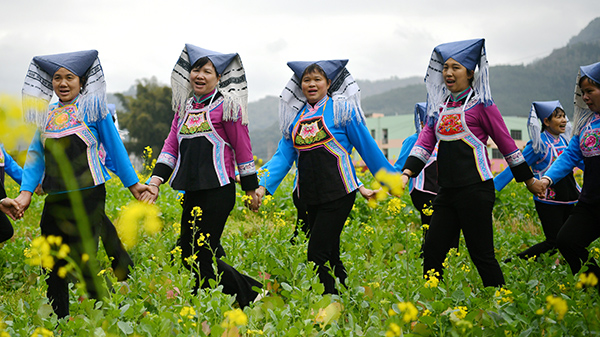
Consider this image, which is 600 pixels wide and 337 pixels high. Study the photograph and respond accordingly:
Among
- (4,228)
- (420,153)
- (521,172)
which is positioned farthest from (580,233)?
(4,228)

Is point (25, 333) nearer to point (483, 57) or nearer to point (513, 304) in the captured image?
point (513, 304)

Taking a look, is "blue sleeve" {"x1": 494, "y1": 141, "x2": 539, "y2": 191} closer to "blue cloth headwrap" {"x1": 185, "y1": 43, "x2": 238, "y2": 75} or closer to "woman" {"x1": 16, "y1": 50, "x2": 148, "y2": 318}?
"blue cloth headwrap" {"x1": 185, "y1": 43, "x2": 238, "y2": 75}

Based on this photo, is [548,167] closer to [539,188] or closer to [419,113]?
[419,113]

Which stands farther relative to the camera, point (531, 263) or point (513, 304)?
point (531, 263)

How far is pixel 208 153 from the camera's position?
352 centimetres

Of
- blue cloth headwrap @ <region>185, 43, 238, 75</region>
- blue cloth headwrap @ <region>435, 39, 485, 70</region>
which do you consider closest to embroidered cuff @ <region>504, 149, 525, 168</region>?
blue cloth headwrap @ <region>435, 39, 485, 70</region>

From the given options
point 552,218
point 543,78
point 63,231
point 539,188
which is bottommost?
point 552,218

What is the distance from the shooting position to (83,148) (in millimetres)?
3379

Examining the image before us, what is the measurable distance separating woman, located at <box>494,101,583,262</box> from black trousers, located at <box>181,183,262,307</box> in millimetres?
2905

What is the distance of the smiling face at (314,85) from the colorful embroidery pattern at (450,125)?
2.84 feet

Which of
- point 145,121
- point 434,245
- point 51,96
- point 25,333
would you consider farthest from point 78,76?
point 145,121

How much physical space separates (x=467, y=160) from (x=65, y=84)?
8.90ft

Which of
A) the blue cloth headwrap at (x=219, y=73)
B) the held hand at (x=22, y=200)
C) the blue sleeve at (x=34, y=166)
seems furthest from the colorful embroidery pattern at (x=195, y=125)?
the held hand at (x=22, y=200)

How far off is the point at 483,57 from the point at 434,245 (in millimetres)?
1339
